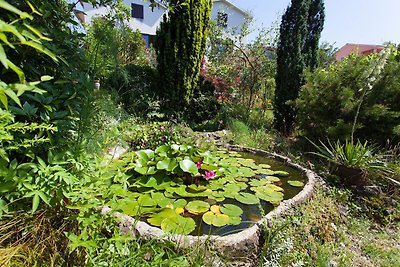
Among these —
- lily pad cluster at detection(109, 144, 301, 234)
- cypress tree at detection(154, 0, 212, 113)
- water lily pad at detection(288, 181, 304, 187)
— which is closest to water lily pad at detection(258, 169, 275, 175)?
lily pad cluster at detection(109, 144, 301, 234)

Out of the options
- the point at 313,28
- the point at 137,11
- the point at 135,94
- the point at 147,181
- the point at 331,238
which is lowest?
the point at 331,238

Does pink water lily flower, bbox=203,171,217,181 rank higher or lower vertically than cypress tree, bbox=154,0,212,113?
lower

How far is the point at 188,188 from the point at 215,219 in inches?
22.5

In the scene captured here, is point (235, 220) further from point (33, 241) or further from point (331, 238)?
point (33, 241)

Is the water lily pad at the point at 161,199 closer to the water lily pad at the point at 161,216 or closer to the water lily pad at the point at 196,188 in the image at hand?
the water lily pad at the point at 161,216

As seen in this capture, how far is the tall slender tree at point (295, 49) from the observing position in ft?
17.4

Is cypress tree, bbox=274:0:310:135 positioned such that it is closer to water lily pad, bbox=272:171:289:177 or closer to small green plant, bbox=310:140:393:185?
small green plant, bbox=310:140:393:185

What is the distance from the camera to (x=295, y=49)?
5344 millimetres

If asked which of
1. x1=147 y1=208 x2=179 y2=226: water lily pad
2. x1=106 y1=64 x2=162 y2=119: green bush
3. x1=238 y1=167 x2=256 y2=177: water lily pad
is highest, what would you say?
x1=106 y1=64 x2=162 y2=119: green bush

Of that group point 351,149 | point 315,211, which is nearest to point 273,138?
point 351,149

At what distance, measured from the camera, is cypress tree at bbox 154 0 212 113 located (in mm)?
4957

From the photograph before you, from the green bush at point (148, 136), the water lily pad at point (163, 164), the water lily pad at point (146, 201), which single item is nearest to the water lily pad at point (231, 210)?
the water lily pad at point (146, 201)

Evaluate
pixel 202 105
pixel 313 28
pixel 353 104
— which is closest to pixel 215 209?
pixel 353 104

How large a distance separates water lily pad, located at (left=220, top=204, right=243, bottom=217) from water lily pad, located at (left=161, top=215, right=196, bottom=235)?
0.34m
